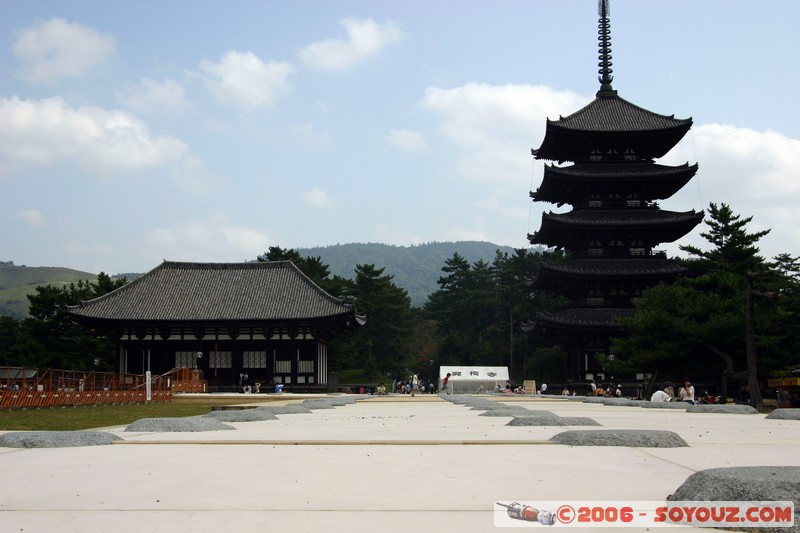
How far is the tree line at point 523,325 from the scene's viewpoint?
4044 cm

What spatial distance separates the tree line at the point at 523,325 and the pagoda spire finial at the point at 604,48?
1551 centimetres

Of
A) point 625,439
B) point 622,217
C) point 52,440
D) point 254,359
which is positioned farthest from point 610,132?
point 52,440

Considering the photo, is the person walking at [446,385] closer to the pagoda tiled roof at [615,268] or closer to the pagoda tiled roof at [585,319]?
the pagoda tiled roof at [585,319]

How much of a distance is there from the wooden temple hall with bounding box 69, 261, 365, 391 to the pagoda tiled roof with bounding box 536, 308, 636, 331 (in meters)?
13.2

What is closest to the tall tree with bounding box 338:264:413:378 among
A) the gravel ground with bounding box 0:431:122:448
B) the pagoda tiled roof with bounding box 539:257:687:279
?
the pagoda tiled roof with bounding box 539:257:687:279

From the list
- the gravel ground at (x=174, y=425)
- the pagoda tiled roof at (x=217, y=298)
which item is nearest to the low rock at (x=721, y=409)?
the gravel ground at (x=174, y=425)

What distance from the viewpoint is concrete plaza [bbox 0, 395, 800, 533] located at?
5059mm

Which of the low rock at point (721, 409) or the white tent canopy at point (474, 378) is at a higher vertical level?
the low rock at point (721, 409)

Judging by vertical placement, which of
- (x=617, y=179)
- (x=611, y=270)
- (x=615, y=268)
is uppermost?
(x=617, y=179)

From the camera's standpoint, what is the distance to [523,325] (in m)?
60.5

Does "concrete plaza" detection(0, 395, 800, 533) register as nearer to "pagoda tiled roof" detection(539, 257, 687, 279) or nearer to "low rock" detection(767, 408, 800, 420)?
"low rock" detection(767, 408, 800, 420)

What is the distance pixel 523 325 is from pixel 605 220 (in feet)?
37.8

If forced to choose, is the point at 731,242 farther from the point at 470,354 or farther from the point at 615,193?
the point at 470,354

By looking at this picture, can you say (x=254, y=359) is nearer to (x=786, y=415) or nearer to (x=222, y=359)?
(x=222, y=359)
